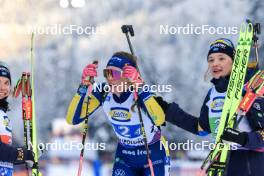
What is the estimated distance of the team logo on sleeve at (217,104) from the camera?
3.56 m

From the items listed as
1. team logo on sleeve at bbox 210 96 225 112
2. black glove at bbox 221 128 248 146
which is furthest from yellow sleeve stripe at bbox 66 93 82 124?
black glove at bbox 221 128 248 146

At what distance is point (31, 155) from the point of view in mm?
3707

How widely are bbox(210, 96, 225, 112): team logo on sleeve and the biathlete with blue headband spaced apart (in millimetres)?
489

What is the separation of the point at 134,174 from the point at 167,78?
144 cm

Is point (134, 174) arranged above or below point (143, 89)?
below

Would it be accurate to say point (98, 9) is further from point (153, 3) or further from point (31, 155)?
point (31, 155)

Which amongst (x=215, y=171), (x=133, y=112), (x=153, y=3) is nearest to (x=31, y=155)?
(x=133, y=112)

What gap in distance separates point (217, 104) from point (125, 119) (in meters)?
0.70

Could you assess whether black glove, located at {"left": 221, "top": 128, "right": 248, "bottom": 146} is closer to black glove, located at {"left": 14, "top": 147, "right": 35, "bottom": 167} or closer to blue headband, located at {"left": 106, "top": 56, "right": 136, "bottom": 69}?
blue headband, located at {"left": 106, "top": 56, "right": 136, "bottom": 69}

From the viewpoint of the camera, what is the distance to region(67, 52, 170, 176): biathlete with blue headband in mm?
4012

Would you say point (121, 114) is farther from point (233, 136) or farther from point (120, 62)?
point (233, 136)

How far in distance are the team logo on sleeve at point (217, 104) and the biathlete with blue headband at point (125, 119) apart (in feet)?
1.60

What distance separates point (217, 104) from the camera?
359 centimetres

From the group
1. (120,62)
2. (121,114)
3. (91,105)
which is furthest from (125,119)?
(120,62)
